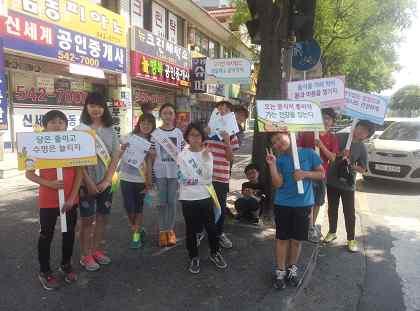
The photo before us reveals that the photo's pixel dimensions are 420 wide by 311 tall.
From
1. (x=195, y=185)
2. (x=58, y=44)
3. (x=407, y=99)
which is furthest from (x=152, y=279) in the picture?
(x=407, y=99)

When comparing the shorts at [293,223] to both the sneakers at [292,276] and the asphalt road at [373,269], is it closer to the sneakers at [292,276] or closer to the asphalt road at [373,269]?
the sneakers at [292,276]

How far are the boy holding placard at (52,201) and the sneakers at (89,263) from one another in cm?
36

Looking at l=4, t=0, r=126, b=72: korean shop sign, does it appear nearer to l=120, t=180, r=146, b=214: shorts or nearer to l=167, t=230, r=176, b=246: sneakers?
l=120, t=180, r=146, b=214: shorts

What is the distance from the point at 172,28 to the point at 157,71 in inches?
125

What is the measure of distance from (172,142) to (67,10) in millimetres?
8028

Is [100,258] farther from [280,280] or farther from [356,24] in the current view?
[356,24]

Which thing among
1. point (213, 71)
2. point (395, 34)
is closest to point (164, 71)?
point (213, 71)

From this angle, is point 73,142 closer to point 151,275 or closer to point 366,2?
point 151,275

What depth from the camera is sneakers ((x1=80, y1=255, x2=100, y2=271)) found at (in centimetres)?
381

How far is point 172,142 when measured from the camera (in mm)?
4234

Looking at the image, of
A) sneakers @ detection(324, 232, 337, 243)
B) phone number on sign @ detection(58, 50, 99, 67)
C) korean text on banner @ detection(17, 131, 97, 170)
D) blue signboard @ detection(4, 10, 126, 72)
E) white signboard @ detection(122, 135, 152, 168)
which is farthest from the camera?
phone number on sign @ detection(58, 50, 99, 67)

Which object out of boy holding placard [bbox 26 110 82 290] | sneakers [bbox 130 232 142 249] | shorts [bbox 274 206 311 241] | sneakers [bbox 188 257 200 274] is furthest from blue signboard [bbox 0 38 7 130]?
shorts [bbox 274 206 311 241]

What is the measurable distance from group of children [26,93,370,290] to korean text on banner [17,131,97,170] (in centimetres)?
14

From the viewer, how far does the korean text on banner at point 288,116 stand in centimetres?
352
